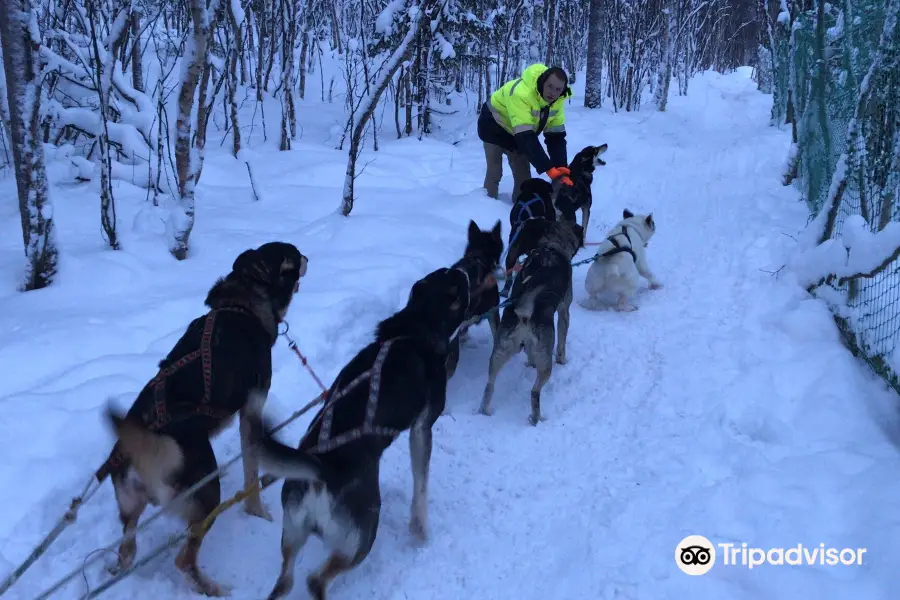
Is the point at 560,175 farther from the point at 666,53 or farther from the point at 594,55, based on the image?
the point at 666,53

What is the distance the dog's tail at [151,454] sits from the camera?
202 cm

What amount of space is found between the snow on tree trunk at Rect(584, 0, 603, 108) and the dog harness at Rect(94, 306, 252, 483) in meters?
15.5

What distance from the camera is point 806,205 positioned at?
25.6 feet

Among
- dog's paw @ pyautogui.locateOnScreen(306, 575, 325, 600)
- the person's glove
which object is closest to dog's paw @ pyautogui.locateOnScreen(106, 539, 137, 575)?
dog's paw @ pyautogui.locateOnScreen(306, 575, 325, 600)

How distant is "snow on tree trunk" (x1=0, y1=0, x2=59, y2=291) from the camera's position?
398 centimetres

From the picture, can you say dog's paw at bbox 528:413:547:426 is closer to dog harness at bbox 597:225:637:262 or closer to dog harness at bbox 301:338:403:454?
dog harness at bbox 301:338:403:454

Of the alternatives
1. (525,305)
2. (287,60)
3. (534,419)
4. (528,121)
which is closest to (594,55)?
(287,60)

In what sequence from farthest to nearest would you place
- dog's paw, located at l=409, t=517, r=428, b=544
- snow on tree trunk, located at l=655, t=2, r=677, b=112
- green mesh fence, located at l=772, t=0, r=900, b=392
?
1. snow on tree trunk, located at l=655, t=2, r=677, b=112
2. green mesh fence, located at l=772, t=0, r=900, b=392
3. dog's paw, located at l=409, t=517, r=428, b=544

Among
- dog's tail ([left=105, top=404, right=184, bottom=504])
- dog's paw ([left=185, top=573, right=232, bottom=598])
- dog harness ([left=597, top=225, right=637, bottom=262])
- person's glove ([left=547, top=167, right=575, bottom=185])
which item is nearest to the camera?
dog's tail ([left=105, top=404, right=184, bottom=504])

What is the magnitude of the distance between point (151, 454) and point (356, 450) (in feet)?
2.51

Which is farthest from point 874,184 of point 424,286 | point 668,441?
point 424,286

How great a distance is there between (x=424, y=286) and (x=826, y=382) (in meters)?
2.82

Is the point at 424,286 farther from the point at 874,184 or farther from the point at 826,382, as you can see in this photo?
the point at 874,184

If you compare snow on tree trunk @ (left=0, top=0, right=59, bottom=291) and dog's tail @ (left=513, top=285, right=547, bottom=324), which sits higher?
snow on tree trunk @ (left=0, top=0, right=59, bottom=291)
